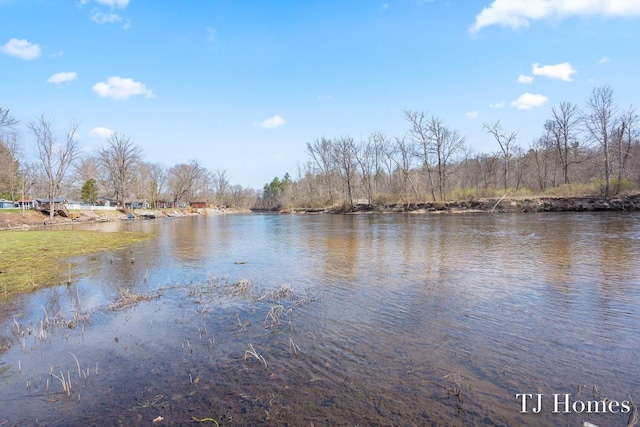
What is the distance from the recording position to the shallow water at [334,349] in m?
3.91

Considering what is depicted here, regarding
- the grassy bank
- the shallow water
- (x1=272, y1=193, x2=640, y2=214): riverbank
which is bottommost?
the shallow water

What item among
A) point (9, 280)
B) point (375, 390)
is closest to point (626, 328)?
point (375, 390)

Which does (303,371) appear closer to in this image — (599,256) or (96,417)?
(96,417)

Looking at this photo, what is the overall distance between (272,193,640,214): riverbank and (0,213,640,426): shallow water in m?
36.6

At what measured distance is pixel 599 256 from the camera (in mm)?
12594

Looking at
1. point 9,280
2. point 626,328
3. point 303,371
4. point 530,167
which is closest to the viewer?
point 303,371

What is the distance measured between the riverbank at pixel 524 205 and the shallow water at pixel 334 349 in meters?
36.6

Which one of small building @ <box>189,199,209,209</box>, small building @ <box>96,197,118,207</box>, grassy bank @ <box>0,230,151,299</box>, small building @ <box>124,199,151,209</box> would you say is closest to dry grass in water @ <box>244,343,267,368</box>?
A: grassy bank @ <box>0,230,151,299</box>

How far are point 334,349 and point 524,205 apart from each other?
48.2 metres

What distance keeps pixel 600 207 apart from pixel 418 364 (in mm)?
47103

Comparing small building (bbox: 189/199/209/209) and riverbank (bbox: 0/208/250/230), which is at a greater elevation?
small building (bbox: 189/199/209/209)

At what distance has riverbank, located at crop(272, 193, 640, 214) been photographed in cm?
3812

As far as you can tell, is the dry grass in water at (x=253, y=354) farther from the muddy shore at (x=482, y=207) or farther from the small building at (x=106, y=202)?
the small building at (x=106, y=202)

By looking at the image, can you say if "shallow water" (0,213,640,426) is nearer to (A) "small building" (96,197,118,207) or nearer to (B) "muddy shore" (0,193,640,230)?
(B) "muddy shore" (0,193,640,230)
